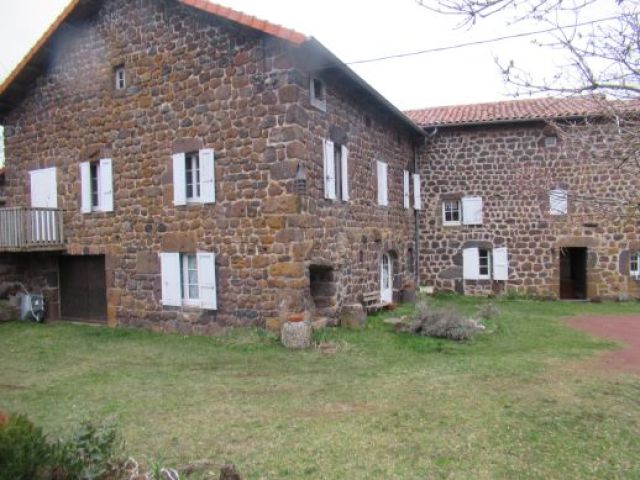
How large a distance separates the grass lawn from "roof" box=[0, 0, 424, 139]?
5.11 metres

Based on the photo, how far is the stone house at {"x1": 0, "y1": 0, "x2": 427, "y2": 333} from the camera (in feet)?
31.3

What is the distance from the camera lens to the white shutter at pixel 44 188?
497 inches

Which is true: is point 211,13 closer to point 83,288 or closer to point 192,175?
point 192,175

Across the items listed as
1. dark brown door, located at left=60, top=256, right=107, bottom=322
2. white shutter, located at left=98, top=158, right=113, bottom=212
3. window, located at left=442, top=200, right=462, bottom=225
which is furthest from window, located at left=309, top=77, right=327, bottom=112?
window, located at left=442, top=200, right=462, bottom=225

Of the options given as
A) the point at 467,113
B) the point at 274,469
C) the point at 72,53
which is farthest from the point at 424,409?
the point at 467,113

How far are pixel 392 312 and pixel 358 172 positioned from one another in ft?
11.5

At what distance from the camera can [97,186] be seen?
1228 cm

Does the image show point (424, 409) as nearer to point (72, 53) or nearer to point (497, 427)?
point (497, 427)

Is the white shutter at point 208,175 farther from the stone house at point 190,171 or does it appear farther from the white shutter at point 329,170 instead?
the white shutter at point 329,170

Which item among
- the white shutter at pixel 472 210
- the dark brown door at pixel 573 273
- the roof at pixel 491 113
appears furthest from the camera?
the dark brown door at pixel 573 273

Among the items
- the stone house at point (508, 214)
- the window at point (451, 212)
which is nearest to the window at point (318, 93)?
the stone house at point (508, 214)

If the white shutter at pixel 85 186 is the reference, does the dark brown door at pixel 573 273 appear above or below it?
below

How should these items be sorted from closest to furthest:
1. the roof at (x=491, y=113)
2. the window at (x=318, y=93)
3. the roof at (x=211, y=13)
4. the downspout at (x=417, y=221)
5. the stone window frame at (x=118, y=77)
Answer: the roof at (x=211, y=13) → the window at (x=318, y=93) → the stone window frame at (x=118, y=77) → the roof at (x=491, y=113) → the downspout at (x=417, y=221)

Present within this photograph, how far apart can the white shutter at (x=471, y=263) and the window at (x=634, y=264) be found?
4.48 m
